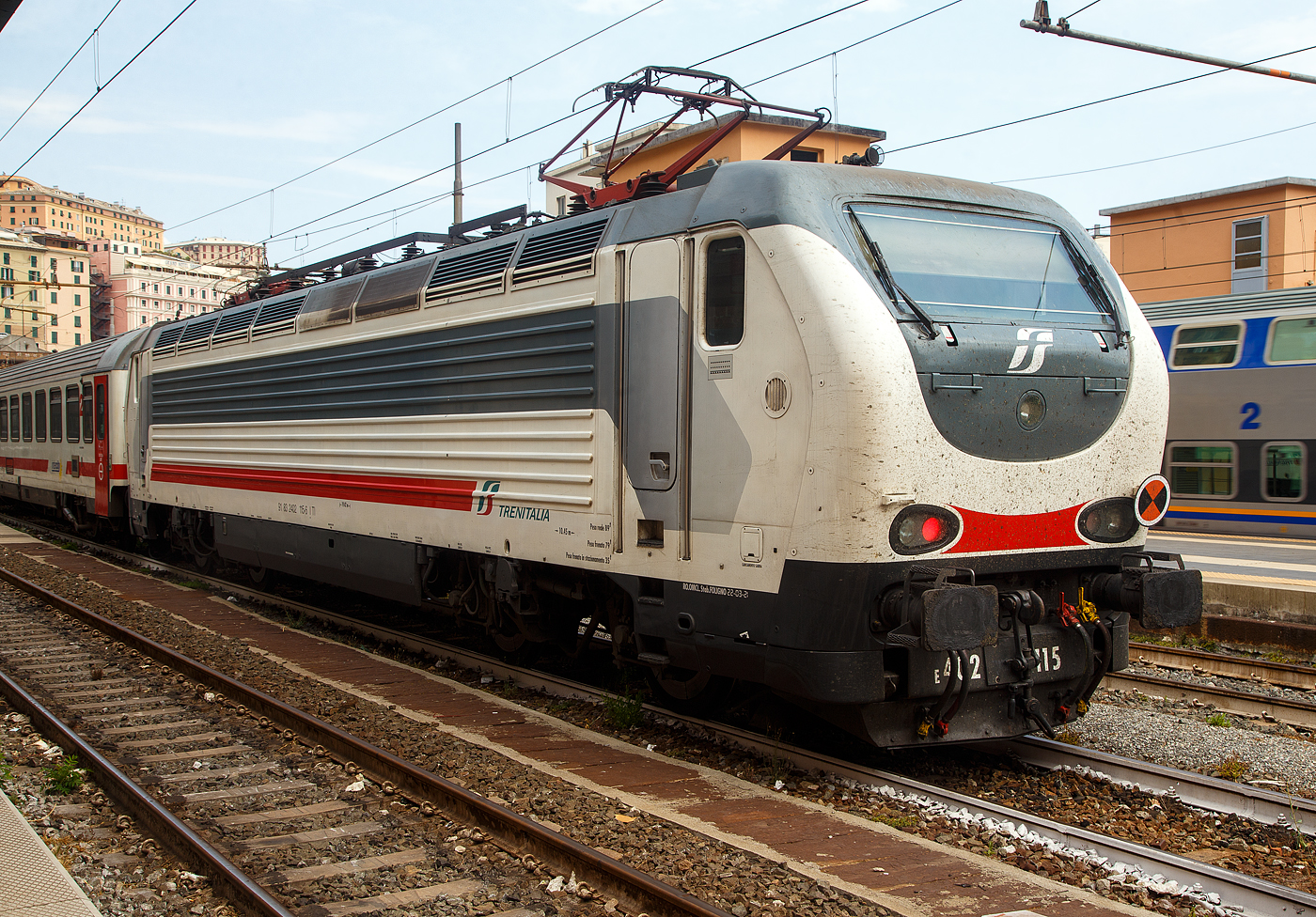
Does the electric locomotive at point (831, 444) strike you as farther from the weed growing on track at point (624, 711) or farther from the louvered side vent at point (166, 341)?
the louvered side vent at point (166, 341)

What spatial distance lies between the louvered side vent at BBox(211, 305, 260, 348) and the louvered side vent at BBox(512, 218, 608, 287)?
5.76 m

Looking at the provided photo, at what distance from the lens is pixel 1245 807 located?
5.42 m

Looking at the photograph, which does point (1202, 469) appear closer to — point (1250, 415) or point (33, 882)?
point (1250, 415)

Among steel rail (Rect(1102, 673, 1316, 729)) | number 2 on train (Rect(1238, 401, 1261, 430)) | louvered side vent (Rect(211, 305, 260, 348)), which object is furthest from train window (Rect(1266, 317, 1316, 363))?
louvered side vent (Rect(211, 305, 260, 348))

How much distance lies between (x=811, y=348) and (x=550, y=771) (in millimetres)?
2800

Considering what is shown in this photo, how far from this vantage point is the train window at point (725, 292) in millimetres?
5988

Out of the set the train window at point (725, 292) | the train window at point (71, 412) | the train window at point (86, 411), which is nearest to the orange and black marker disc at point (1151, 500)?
the train window at point (725, 292)

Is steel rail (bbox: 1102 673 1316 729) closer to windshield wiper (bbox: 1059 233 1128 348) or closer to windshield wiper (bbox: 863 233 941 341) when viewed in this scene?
windshield wiper (bbox: 1059 233 1128 348)

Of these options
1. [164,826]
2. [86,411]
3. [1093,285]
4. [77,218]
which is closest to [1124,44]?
[1093,285]

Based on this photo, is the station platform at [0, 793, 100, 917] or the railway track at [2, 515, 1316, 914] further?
the railway track at [2, 515, 1316, 914]

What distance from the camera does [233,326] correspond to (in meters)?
12.8

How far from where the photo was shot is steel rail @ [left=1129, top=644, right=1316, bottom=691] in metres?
8.76

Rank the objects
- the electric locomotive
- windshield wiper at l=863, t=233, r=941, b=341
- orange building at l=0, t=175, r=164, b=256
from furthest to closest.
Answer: orange building at l=0, t=175, r=164, b=256 < windshield wiper at l=863, t=233, r=941, b=341 < the electric locomotive

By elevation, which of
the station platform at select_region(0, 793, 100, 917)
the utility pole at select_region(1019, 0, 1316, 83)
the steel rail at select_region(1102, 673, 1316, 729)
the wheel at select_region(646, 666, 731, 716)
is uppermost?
the utility pole at select_region(1019, 0, 1316, 83)
